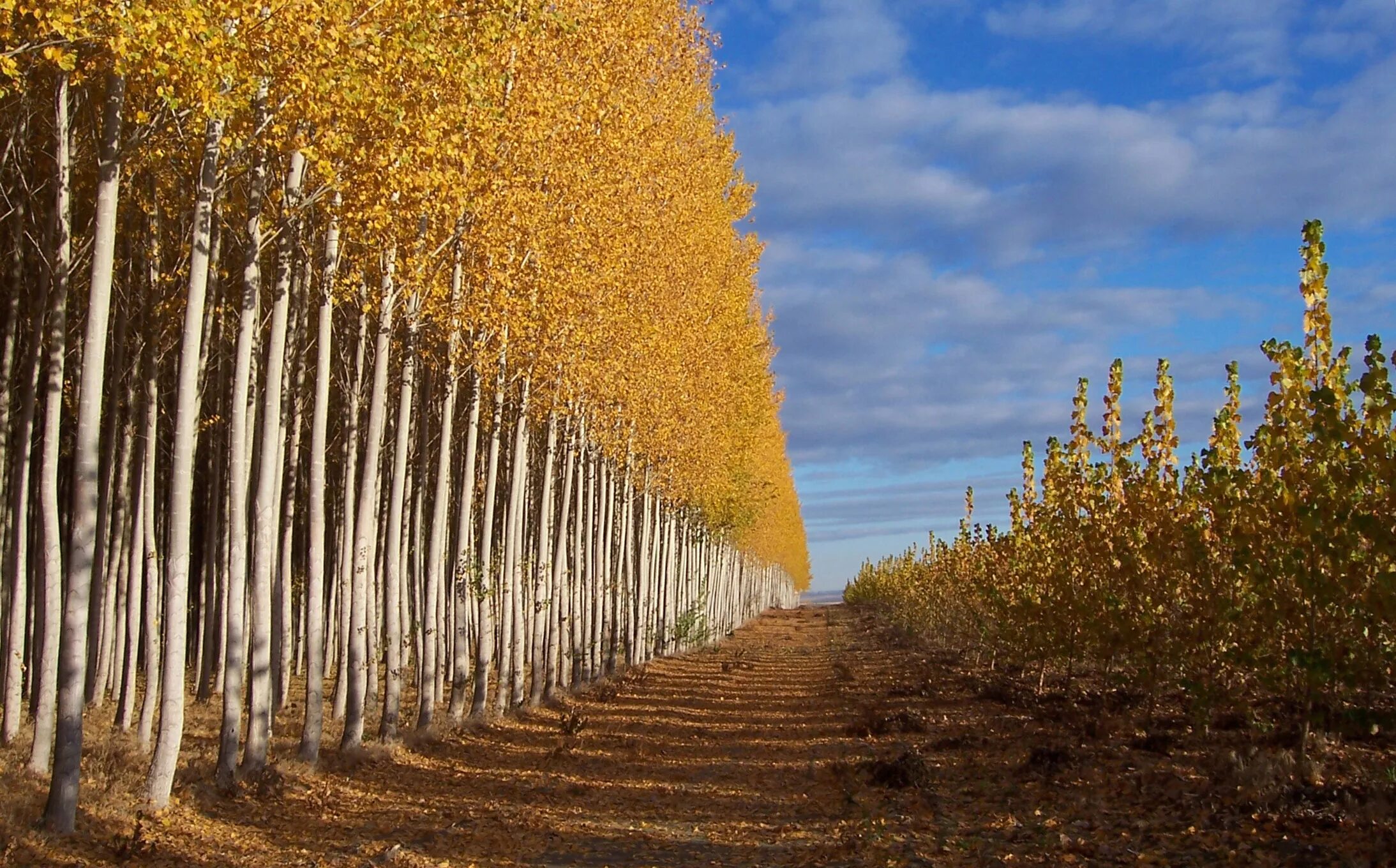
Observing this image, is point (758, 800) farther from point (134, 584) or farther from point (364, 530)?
point (134, 584)

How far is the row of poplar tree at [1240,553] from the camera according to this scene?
317 inches

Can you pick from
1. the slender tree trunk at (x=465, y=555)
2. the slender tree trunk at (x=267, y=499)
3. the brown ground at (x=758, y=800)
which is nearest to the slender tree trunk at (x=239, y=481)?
the slender tree trunk at (x=267, y=499)

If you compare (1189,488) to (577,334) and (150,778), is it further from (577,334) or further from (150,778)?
(150,778)

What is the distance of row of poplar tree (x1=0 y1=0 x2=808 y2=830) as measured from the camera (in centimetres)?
845

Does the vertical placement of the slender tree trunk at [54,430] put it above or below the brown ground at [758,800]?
above

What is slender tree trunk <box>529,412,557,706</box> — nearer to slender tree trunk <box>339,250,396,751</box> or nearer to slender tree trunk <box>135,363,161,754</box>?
slender tree trunk <box>339,250,396,751</box>

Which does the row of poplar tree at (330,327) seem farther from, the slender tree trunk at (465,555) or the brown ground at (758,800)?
the brown ground at (758,800)

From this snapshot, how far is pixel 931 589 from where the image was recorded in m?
34.9

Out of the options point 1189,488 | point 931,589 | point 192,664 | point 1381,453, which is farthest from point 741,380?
point 1381,453

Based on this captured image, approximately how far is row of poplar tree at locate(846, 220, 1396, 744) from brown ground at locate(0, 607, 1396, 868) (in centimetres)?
81

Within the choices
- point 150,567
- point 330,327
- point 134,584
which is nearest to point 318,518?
point 330,327

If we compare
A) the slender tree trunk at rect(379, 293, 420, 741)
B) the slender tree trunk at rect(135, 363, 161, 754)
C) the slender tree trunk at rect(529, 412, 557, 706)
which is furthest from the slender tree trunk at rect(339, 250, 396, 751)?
the slender tree trunk at rect(529, 412, 557, 706)

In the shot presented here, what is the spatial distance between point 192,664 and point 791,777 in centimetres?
1656

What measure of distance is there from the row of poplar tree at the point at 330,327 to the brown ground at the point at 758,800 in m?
0.59
